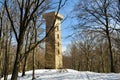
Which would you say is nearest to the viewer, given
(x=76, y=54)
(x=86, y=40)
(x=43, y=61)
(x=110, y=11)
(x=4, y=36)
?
(x=4, y=36)

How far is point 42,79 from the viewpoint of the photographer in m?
22.0

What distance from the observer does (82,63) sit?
Answer: 180ft

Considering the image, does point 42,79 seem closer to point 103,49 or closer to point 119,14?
point 119,14

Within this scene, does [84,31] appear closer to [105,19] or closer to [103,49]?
[105,19]

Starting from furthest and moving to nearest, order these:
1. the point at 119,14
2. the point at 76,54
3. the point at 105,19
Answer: the point at 76,54
the point at 105,19
the point at 119,14

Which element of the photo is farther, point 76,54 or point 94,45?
point 76,54

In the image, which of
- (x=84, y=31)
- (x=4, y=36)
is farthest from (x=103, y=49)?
(x=4, y=36)

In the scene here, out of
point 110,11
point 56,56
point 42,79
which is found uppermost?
point 110,11

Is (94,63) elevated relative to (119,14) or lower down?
lower down

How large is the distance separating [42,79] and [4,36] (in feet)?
18.4

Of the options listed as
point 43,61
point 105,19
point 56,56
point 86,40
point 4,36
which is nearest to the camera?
point 4,36

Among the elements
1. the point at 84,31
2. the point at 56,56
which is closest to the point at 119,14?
the point at 84,31

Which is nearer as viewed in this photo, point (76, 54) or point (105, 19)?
point (105, 19)

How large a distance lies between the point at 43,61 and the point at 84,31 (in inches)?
390
